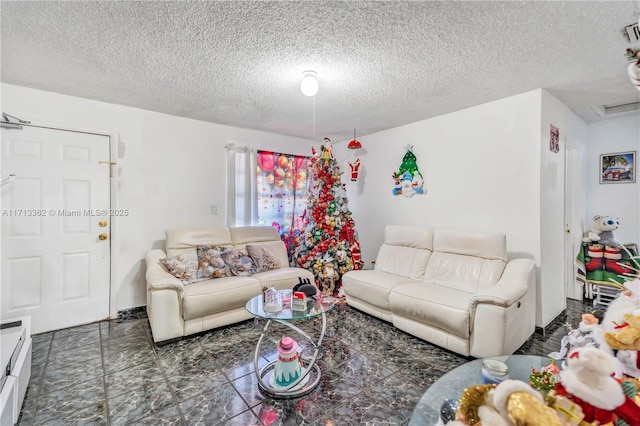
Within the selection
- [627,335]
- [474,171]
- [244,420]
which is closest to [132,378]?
[244,420]

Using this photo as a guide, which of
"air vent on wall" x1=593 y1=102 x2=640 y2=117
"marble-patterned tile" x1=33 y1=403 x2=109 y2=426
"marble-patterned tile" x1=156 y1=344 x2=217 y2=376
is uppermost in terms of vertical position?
"air vent on wall" x1=593 y1=102 x2=640 y2=117

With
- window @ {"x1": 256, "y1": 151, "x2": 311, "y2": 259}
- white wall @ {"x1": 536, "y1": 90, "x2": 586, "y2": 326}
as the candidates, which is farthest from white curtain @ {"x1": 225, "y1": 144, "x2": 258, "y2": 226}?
white wall @ {"x1": 536, "y1": 90, "x2": 586, "y2": 326}

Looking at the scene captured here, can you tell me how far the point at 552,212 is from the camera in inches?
115

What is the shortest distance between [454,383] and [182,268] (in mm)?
2627

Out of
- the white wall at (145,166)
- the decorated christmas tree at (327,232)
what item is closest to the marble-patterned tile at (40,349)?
the white wall at (145,166)

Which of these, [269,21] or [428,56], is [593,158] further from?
[269,21]

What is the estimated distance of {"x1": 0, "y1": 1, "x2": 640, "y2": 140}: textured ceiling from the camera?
163cm

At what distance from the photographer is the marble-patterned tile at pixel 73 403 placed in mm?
1676

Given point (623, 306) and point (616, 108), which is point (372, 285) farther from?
point (616, 108)

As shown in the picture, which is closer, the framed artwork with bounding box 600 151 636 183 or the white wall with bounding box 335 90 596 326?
the white wall with bounding box 335 90 596 326

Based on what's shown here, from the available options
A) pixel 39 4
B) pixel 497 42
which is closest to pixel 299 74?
pixel 497 42

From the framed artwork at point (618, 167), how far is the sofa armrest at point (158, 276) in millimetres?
5163

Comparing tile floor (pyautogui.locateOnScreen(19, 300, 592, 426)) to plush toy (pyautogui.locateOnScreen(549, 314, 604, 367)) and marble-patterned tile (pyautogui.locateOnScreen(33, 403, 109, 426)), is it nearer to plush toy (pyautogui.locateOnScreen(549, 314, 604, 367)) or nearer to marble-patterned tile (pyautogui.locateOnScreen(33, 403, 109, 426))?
marble-patterned tile (pyautogui.locateOnScreen(33, 403, 109, 426))

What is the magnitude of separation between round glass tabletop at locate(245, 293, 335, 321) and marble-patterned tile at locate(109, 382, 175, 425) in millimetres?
744
